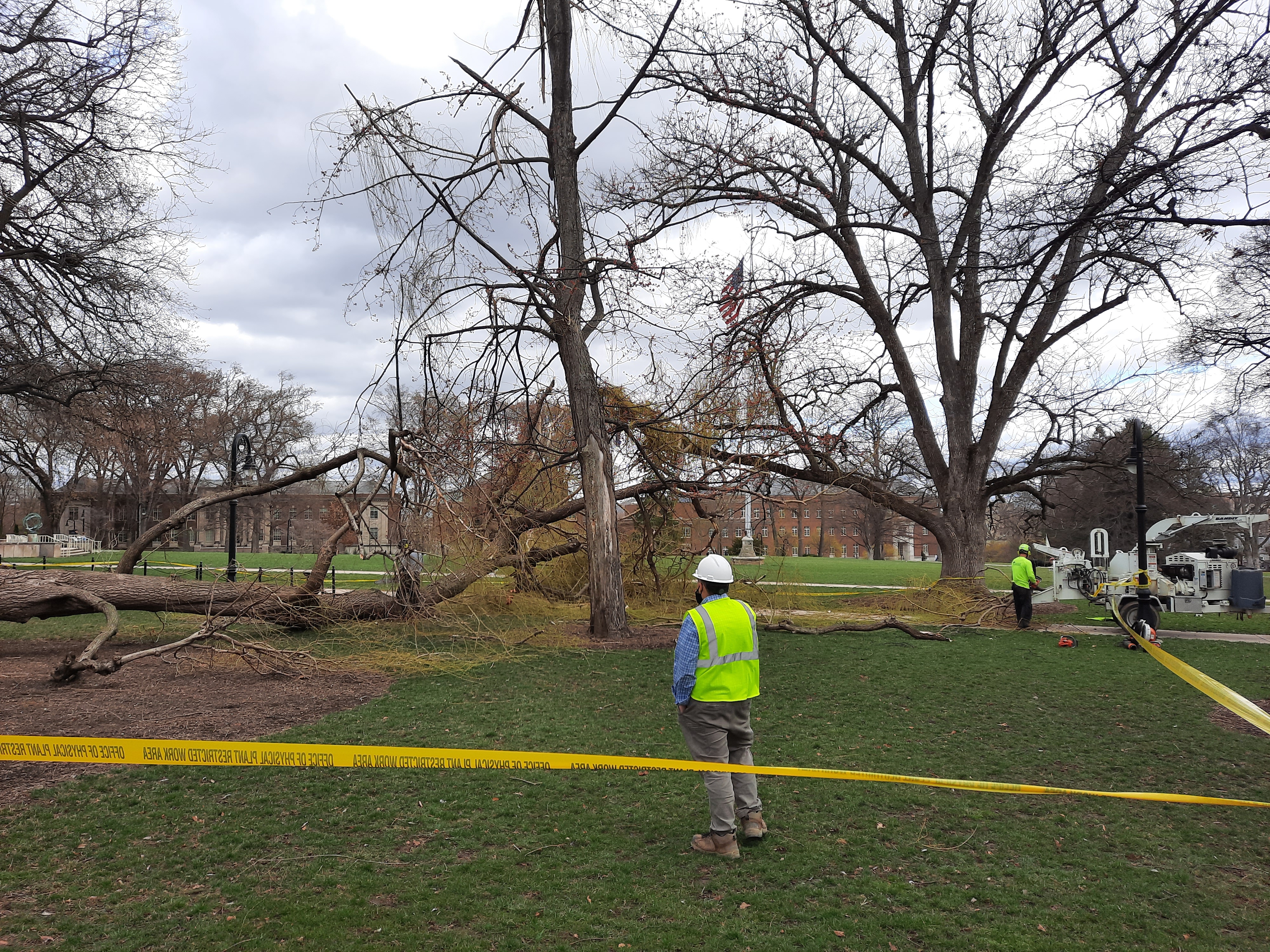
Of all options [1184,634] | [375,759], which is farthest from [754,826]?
[1184,634]

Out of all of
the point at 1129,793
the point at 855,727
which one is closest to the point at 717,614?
the point at 1129,793

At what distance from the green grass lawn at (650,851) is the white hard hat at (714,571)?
5.51 ft

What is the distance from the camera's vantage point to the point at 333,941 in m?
3.70

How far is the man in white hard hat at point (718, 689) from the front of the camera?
4.73 metres

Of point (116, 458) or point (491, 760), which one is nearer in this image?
point (491, 760)

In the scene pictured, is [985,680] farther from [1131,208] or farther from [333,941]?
[333,941]

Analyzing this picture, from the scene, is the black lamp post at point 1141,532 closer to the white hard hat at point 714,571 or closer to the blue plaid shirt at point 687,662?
the white hard hat at point 714,571

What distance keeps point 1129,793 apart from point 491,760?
4443mm

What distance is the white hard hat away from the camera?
16.0ft

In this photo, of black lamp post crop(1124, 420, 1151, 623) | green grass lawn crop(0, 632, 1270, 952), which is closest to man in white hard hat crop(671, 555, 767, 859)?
green grass lawn crop(0, 632, 1270, 952)

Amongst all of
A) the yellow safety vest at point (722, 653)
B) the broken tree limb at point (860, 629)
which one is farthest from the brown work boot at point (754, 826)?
the broken tree limb at point (860, 629)

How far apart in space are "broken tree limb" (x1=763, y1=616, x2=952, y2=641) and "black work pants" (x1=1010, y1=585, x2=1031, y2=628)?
7.05 feet

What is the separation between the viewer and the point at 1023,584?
16391 mm

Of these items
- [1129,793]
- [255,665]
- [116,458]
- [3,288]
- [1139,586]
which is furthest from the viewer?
[116,458]
